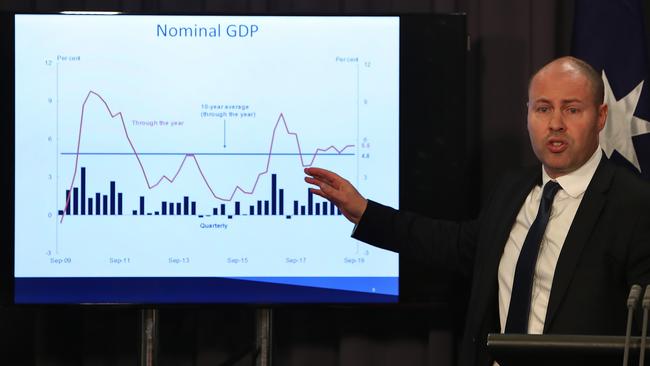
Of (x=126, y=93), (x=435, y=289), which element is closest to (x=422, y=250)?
(x=435, y=289)

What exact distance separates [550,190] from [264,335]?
1.39 m

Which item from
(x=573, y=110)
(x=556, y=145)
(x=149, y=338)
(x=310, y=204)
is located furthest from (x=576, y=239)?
(x=149, y=338)

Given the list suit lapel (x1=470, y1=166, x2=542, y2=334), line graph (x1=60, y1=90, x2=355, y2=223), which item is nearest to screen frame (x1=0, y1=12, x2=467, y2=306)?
line graph (x1=60, y1=90, x2=355, y2=223)

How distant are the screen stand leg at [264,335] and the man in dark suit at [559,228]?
0.81m

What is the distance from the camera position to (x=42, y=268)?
350 centimetres

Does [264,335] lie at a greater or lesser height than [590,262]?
lesser

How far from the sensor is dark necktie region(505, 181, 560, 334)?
2629mm

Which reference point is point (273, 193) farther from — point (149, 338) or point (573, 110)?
point (573, 110)

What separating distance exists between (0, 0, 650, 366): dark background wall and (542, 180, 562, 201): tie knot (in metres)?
1.10

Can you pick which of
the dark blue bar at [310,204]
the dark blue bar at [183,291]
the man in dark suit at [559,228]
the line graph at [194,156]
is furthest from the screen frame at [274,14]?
the man in dark suit at [559,228]

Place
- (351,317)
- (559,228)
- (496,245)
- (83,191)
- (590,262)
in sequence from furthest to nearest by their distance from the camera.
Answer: (351,317), (83,191), (496,245), (559,228), (590,262)

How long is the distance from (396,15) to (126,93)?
108 centimetres

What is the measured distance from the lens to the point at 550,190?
271 centimetres

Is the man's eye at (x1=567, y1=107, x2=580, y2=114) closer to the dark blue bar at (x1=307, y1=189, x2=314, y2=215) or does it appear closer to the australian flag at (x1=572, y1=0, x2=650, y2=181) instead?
the australian flag at (x1=572, y1=0, x2=650, y2=181)
